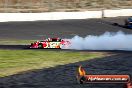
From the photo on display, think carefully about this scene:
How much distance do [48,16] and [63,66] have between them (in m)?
30.9

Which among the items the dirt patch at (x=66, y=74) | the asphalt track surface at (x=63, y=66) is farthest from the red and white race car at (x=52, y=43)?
the dirt patch at (x=66, y=74)

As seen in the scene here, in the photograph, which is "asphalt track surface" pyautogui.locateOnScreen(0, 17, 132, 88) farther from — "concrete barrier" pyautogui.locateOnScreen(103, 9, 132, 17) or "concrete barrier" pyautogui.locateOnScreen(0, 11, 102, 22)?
"concrete barrier" pyautogui.locateOnScreen(103, 9, 132, 17)

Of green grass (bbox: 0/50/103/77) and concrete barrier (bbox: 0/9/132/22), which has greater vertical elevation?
concrete barrier (bbox: 0/9/132/22)

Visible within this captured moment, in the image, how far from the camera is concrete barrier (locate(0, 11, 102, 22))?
5619 centimetres

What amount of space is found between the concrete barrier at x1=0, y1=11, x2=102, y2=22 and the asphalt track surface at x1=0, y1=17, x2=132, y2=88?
1.03 metres

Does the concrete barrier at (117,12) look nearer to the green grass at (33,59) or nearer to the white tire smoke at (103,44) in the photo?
the white tire smoke at (103,44)

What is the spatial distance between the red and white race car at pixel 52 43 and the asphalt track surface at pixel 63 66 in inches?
75.2

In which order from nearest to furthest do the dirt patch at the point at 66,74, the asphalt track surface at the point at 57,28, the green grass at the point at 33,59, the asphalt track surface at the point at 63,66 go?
the dirt patch at the point at 66,74, the asphalt track surface at the point at 63,66, the green grass at the point at 33,59, the asphalt track surface at the point at 57,28

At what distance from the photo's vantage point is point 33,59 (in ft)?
102

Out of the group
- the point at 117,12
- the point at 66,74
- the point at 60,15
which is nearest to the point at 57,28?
the point at 60,15

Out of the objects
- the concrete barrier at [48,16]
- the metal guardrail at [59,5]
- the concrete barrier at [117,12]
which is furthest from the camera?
the metal guardrail at [59,5]

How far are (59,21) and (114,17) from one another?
9272mm

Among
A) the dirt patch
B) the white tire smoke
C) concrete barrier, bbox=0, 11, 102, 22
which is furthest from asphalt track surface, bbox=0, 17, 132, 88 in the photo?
the white tire smoke

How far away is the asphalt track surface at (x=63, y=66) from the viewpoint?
22562 millimetres
